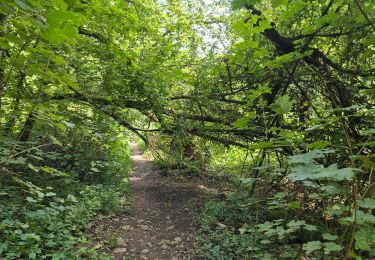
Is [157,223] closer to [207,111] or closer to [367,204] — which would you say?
[207,111]

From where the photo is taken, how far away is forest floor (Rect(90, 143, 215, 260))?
4.61 metres

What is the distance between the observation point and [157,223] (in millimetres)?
5801

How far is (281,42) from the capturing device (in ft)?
15.9

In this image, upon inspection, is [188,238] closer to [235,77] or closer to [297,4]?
[235,77]

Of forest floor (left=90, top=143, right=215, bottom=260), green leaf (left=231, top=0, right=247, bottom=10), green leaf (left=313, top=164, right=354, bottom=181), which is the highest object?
green leaf (left=231, top=0, right=247, bottom=10)

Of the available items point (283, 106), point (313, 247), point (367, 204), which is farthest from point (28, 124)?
point (367, 204)

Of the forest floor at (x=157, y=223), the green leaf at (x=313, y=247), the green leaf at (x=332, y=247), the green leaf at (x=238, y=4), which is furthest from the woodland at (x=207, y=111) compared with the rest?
the green leaf at (x=332, y=247)

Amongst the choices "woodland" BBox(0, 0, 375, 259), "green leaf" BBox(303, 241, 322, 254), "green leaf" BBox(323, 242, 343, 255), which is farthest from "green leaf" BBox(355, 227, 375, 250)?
"woodland" BBox(0, 0, 375, 259)

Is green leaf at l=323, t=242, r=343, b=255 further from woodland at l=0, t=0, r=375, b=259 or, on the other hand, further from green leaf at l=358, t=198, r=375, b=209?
woodland at l=0, t=0, r=375, b=259

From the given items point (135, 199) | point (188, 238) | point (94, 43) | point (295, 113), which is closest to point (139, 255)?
point (188, 238)

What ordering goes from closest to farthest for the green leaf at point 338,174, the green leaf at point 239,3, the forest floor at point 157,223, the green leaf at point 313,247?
1. the green leaf at point 338,174
2. the green leaf at point 313,247
3. the green leaf at point 239,3
4. the forest floor at point 157,223

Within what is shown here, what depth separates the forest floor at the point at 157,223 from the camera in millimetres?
4613

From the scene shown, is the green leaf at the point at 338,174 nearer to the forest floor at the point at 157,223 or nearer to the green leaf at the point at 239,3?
the green leaf at the point at 239,3

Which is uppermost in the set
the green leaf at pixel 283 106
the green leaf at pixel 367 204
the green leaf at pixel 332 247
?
the green leaf at pixel 283 106
